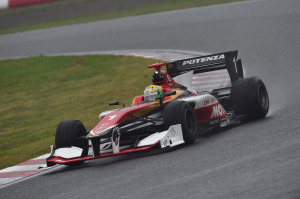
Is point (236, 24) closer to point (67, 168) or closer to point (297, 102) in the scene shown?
point (297, 102)

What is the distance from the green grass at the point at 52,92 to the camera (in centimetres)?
1245

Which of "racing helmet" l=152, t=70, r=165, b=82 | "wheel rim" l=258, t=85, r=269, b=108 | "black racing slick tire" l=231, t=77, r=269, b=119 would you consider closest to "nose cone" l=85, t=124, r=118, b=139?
"racing helmet" l=152, t=70, r=165, b=82

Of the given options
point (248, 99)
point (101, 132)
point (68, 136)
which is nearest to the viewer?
point (101, 132)

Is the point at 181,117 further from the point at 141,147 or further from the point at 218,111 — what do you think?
the point at 218,111

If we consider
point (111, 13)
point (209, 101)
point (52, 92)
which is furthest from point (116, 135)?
point (111, 13)

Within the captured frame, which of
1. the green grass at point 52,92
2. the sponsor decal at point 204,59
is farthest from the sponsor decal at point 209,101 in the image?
the green grass at point 52,92

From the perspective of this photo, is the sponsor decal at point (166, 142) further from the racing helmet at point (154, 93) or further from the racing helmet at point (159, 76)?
the racing helmet at point (159, 76)

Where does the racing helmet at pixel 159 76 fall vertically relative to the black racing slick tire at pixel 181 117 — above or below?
above

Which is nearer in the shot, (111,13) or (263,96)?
(263,96)

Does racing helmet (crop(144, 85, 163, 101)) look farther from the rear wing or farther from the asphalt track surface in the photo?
the rear wing

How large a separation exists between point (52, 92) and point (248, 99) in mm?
8750

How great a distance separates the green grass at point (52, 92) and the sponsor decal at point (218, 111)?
329 cm

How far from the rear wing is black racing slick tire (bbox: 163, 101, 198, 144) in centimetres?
251

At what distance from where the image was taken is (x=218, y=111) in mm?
10141
